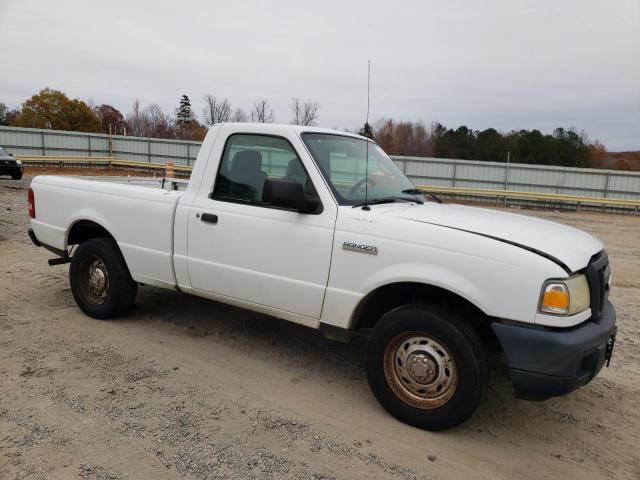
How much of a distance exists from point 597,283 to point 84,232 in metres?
4.95

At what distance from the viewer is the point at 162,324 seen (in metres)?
5.16

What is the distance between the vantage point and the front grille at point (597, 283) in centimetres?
314

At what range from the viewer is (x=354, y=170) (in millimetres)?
4168

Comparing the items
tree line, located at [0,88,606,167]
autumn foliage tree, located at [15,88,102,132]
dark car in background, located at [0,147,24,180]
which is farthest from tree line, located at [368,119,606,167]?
autumn foliage tree, located at [15,88,102,132]

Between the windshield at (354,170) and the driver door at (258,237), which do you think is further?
the windshield at (354,170)

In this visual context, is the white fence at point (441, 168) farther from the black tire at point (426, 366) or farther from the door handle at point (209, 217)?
the black tire at point (426, 366)

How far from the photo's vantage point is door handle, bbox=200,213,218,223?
412cm

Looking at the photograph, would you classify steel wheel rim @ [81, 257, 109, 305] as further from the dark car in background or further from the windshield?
the dark car in background

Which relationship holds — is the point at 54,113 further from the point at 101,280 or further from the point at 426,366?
the point at 426,366

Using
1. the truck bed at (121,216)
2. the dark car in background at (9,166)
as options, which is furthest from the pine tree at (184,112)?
the truck bed at (121,216)

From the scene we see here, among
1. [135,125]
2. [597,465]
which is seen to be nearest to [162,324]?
[597,465]

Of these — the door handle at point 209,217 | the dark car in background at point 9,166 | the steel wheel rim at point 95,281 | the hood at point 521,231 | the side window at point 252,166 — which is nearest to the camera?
the hood at point 521,231

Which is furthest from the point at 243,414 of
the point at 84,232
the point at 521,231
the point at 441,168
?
the point at 441,168

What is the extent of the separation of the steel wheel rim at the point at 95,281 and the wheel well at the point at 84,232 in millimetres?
326
